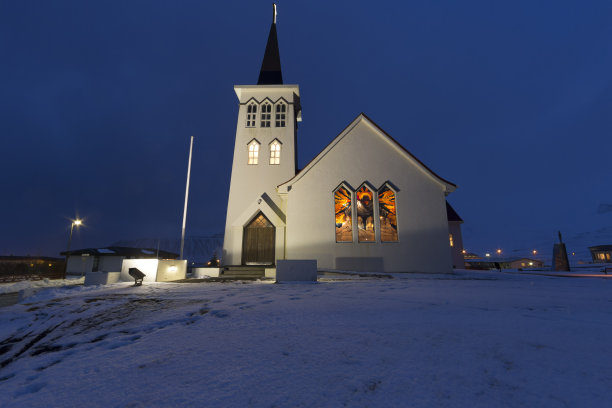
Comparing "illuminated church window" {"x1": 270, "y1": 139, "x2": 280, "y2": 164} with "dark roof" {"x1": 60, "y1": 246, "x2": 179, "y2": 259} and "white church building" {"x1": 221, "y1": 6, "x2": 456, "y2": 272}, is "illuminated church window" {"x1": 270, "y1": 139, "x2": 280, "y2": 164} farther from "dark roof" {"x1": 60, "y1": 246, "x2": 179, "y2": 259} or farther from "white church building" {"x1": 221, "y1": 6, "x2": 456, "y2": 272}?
"dark roof" {"x1": 60, "y1": 246, "x2": 179, "y2": 259}

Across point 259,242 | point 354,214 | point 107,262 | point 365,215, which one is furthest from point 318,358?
point 107,262

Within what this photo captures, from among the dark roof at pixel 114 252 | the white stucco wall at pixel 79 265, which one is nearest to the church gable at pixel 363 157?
the dark roof at pixel 114 252

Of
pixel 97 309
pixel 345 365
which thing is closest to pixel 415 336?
pixel 345 365

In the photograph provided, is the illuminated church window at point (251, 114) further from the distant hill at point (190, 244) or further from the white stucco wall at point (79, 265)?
the distant hill at point (190, 244)

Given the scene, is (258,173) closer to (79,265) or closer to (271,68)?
(271,68)

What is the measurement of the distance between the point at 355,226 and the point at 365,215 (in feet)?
2.82

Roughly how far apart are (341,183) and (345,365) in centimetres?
1226

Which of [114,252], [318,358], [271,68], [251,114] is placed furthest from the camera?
[114,252]

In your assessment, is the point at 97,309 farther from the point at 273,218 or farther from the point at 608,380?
the point at 273,218

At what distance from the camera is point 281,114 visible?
18.8m

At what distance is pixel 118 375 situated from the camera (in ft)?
6.84

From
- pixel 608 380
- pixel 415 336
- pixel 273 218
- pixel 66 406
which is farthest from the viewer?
pixel 273 218

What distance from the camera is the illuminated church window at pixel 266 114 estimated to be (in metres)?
18.6

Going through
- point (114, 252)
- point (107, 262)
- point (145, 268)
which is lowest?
point (107, 262)
